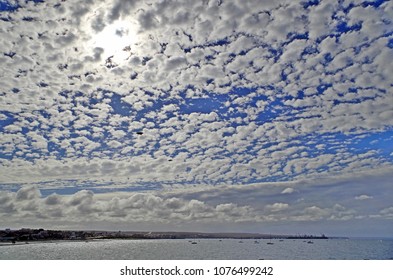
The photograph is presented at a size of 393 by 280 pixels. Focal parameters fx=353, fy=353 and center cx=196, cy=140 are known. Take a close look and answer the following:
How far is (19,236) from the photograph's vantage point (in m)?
188
